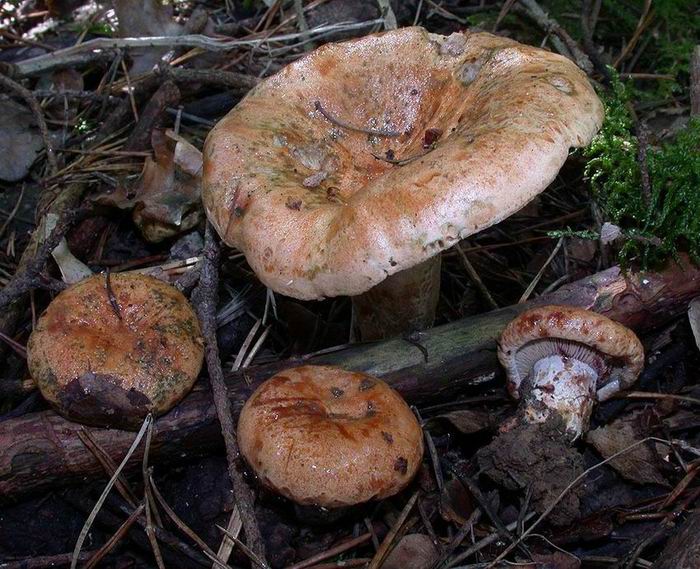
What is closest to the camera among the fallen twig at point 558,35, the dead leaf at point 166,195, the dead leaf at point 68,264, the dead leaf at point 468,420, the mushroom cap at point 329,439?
the mushroom cap at point 329,439

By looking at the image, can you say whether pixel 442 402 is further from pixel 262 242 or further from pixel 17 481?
pixel 17 481

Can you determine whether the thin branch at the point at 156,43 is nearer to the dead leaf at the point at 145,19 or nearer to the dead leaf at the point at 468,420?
the dead leaf at the point at 145,19

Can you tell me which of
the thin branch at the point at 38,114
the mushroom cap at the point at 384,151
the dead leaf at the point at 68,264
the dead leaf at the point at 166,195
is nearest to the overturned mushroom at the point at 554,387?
the mushroom cap at the point at 384,151

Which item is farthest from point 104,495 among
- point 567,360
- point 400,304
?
point 567,360

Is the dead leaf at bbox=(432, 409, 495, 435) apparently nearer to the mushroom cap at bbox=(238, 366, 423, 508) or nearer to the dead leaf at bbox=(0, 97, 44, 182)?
the mushroom cap at bbox=(238, 366, 423, 508)

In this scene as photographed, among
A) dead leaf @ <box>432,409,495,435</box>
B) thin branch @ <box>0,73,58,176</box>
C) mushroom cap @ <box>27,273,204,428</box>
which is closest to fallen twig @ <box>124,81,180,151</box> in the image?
thin branch @ <box>0,73,58,176</box>

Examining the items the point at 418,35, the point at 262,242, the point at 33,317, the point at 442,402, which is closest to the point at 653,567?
the point at 442,402

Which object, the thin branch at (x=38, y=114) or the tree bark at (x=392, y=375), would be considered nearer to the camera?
the tree bark at (x=392, y=375)
